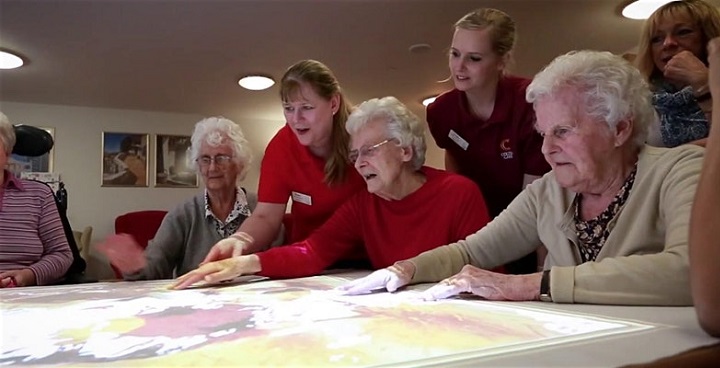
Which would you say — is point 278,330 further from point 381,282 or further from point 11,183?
point 11,183

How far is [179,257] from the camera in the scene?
6.45 feet

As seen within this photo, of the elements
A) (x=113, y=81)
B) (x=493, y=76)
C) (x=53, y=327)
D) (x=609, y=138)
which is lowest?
(x=53, y=327)

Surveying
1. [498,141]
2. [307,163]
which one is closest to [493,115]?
[498,141]

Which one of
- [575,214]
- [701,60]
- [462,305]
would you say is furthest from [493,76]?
[462,305]

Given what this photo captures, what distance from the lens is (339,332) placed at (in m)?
0.69

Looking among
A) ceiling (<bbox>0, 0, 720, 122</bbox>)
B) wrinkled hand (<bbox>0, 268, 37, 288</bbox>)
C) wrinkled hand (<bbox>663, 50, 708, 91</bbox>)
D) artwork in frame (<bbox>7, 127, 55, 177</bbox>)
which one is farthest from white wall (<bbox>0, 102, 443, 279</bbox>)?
wrinkled hand (<bbox>0, 268, 37, 288</bbox>)

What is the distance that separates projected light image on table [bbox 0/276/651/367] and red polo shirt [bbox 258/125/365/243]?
63 cm

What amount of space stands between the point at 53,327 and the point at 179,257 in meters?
1.19

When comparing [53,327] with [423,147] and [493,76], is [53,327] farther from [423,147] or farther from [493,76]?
[493,76]

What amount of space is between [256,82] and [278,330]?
3.32m

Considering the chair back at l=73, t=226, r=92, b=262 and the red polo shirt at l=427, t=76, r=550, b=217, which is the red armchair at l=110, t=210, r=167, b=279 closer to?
the chair back at l=73, t=226, r=92, b=262

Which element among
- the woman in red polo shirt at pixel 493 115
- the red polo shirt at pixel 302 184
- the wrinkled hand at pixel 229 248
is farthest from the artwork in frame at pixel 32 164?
the woman in red polo shirt at pixel 493 115

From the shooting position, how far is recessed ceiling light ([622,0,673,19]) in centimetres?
261

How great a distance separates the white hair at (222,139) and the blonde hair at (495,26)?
0.91m
